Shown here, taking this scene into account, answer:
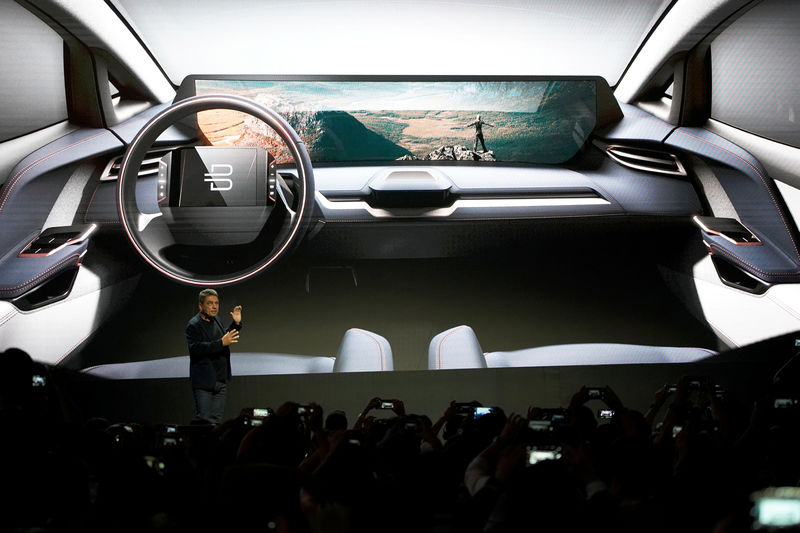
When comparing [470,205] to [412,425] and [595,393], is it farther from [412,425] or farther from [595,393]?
[412,425]

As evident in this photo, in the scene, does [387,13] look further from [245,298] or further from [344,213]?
[245,298]

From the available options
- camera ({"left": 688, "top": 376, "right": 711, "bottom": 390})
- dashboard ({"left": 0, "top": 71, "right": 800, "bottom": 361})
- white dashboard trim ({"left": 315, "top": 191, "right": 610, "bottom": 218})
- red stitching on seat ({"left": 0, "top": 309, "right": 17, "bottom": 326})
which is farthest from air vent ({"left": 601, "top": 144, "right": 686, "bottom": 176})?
red stitching on seat ({"left": 0, "top": 309, "right": 17, "bottom": 326})

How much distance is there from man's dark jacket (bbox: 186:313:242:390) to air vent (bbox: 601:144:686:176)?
210 cm

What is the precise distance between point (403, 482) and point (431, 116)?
230cm

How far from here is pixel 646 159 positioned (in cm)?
348

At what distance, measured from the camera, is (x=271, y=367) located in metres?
3.50

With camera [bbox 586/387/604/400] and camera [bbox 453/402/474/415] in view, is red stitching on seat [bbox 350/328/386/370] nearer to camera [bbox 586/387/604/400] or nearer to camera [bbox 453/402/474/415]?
camera [bbox 453/402/474/415]

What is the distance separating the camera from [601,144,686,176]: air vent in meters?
3.46

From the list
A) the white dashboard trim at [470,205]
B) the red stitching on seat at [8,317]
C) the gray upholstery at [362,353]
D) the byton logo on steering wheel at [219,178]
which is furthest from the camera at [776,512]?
the red stitching on seat at [8,317]

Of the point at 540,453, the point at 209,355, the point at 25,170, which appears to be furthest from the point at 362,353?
the point at 25,170

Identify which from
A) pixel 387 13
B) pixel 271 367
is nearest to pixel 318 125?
pixel 387 13

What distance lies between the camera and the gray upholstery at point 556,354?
356cm

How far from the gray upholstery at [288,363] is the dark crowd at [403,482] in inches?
51.0

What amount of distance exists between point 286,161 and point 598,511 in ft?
6.88
